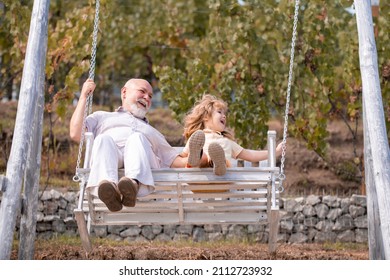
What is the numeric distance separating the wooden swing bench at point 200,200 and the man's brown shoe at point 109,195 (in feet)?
0.75

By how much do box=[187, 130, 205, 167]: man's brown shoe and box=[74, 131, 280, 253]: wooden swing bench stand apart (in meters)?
0.08

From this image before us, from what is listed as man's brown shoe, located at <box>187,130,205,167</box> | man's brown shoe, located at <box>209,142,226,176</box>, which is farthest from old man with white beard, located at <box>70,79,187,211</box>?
man's brown shoe, located at <box>209,142,226,176</box>

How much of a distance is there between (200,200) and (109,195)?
32.8 inches

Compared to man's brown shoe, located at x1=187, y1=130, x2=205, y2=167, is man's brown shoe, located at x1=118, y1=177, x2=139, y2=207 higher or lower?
A: man's brown shoe, located at x1=187, y1=130, x2=205, y2=167

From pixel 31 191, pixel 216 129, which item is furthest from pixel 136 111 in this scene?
pixel 31 191

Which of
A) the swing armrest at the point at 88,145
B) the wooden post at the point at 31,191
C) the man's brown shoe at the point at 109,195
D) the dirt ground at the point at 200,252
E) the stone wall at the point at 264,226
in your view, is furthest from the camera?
the stone wall at the point at 264,226

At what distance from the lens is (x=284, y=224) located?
9.61m

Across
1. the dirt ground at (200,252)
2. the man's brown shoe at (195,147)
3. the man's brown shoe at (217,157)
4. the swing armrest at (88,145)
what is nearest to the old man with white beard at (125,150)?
the swing armrest at (88,145)

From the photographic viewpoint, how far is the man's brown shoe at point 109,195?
16.5 ft

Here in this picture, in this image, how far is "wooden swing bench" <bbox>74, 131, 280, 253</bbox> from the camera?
5.25 metres

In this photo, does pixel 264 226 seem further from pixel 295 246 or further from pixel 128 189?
pixel 128 189

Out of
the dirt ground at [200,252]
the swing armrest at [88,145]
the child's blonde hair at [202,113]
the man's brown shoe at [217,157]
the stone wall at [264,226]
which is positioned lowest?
the dirt ground at [200,252]

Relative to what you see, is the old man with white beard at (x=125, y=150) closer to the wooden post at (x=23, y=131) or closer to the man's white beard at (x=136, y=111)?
the man's white beard at (x=136, y=111)

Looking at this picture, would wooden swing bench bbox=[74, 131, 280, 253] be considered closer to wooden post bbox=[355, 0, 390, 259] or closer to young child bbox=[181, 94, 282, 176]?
young child bbox=[181, 94, 282, 176]
